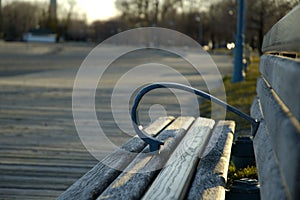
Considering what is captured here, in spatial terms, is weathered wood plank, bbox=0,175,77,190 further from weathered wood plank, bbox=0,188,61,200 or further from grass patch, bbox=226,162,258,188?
grass patch, bbox=226,162,258,188

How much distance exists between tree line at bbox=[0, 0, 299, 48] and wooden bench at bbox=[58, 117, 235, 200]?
1574 inches

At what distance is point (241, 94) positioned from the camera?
618 inches

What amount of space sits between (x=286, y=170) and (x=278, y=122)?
38 cm

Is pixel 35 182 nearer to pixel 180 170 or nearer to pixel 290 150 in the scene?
pixel 180 170

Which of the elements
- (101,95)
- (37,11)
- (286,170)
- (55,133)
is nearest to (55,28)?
(37,11)

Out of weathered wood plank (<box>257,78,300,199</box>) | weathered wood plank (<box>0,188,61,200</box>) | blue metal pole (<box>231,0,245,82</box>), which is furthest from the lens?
blue metal pole (<box>231,0,245,82</box>)

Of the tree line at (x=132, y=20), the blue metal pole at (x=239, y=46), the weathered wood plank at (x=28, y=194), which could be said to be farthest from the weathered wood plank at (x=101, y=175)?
the tree line at (x=132, y=20)

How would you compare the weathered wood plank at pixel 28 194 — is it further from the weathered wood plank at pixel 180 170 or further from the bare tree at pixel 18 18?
the bare tree at pixel 18 18

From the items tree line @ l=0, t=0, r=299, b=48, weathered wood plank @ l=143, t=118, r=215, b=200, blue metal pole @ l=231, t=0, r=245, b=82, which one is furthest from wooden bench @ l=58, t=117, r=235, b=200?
tree line @ l=0, t=0, r=299, b=48

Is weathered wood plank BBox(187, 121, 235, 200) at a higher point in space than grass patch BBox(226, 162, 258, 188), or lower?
higher

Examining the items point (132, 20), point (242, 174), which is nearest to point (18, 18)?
point (132, 20)

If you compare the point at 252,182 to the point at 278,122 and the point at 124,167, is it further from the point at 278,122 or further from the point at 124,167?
the point at 278,122

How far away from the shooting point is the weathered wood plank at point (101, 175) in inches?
107

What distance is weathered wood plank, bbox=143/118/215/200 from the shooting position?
2658 mm
